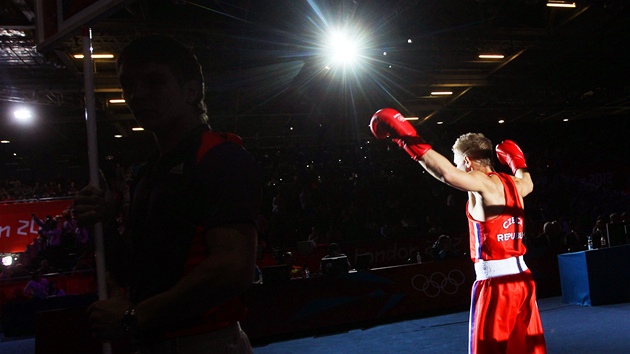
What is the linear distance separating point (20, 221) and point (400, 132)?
13.9 metres

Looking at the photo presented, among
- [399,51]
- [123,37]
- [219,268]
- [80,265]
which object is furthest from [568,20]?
[219,268]

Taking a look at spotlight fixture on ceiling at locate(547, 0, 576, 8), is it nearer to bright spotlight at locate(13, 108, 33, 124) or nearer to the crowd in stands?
the crowd in stands

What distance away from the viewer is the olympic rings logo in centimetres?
939

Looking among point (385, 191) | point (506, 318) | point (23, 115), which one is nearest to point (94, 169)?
point (506, 318)

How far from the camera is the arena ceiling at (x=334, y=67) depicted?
11.1 meters

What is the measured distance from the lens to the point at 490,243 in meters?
3.56

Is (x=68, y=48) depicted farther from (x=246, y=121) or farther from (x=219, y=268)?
(x=219, y=268)

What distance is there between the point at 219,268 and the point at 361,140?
19499 mm

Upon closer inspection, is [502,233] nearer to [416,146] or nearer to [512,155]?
[416,146]

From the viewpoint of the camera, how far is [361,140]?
20562 mm

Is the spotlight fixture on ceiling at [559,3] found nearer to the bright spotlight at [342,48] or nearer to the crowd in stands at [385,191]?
the bright spotlight at [342,48]

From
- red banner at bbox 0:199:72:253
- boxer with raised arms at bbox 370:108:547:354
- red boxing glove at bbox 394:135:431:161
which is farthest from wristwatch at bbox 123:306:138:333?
red banner at bbox 0:199:72:253

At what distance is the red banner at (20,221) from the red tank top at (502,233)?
13.4 meters

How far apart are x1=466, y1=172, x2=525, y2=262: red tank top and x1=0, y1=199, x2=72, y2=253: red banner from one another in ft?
43.9
